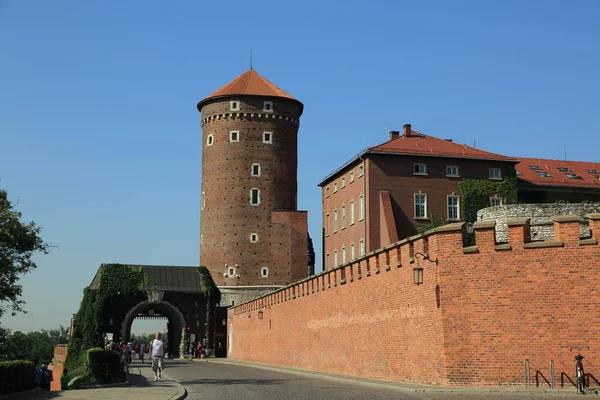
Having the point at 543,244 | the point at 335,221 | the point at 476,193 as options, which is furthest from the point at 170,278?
the point at 543,244

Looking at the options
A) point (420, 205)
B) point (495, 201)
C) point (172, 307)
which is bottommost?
point (172, 307)

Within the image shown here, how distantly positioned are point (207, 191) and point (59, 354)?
1763cm

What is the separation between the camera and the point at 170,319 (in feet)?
219

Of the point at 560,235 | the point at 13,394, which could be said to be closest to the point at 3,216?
the point at 13,394

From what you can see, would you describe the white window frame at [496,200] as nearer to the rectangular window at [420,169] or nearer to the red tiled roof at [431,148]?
the red tiled roof at [431,148]

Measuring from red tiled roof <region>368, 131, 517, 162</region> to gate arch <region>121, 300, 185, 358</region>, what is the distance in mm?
19254

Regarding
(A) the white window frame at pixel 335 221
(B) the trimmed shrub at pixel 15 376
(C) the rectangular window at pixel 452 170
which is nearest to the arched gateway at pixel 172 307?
(A) the white window frame at pixel 335 221

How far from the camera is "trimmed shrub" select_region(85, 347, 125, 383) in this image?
23.5 m

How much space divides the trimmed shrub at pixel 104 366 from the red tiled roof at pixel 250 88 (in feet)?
154

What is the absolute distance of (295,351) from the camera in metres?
36.9

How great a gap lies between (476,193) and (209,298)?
68.7ft

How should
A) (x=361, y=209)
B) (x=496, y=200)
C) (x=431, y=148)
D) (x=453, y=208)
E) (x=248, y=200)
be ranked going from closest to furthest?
(x=361, y=209), (x=453, y=208), (x=496, y=200), (x=431, y=148), (x=248, y=200)

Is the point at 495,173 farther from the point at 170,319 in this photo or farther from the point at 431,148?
the point at 170,319

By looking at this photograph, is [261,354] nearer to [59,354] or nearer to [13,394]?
[59,354]
